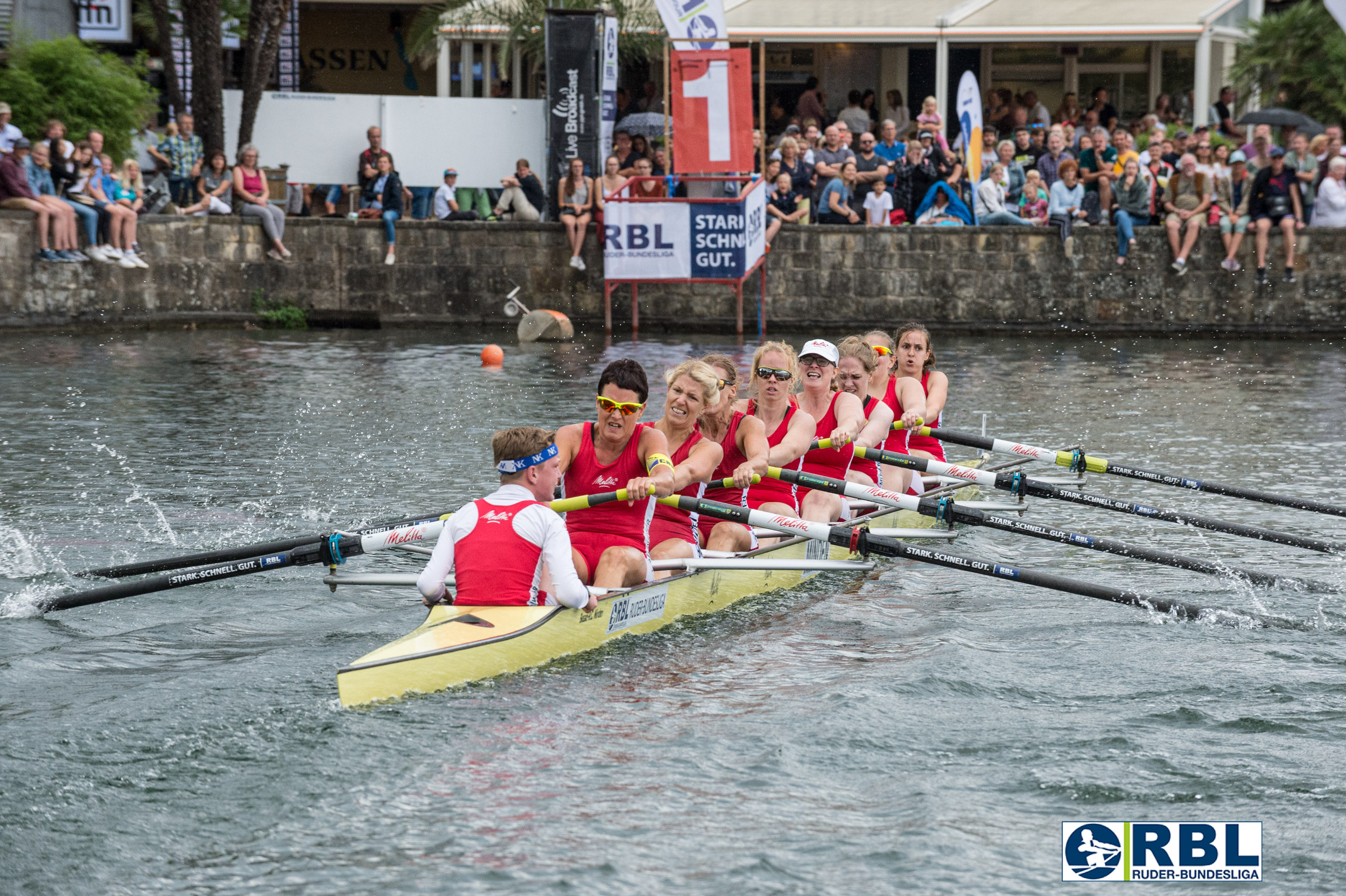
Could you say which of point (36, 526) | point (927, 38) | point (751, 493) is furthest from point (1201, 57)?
point (36, 526)

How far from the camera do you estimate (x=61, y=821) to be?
5.16 m

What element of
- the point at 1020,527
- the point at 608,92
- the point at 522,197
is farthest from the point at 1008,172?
the point at 1020,527

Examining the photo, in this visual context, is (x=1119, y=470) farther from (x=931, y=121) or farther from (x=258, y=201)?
(x=258, y=201)

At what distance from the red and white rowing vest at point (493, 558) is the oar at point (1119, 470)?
14.5ft

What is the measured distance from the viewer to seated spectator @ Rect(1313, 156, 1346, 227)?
20.8 metres

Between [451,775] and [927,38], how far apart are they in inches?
907

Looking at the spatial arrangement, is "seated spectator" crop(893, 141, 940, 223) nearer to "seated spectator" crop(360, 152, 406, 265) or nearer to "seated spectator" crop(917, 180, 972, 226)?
"seated spectator" crop(917, 180, 972, 226)

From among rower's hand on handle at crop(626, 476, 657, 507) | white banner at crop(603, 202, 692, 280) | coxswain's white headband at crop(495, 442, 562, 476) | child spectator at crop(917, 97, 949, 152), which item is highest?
child spectator at crop(917, 97, 949, 152)

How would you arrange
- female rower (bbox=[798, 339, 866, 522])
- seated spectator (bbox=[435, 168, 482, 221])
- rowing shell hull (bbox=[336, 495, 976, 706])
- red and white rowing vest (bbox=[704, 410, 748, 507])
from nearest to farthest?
rowing shell hull (bbox=[336, 495, 976, 706]), red and white rowing vest (bbox=[704, 410, 748, 507]), female rower (bbox=[798, 339, 866, 522]), seated spectator (bbox=[435, 168, 482, 221])

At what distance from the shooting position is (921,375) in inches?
435

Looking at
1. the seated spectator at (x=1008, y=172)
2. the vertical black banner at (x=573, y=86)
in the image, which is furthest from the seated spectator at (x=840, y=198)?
the vertical black banner at (x=573, y=86)

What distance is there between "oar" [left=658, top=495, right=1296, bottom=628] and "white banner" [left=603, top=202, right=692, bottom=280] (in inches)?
525

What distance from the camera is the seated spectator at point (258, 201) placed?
21219mm

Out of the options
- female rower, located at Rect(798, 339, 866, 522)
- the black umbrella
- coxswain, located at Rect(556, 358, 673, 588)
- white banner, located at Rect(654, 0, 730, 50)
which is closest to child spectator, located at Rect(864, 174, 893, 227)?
white banner, located at Rect(654, 0, 730, 50)
